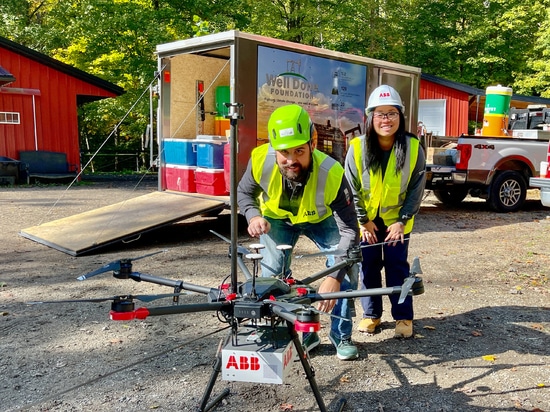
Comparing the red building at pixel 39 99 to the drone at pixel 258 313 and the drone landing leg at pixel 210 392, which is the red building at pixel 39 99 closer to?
the drone landing leg at pixel 210 392

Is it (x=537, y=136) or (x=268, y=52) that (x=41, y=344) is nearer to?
(x=268, y=52)

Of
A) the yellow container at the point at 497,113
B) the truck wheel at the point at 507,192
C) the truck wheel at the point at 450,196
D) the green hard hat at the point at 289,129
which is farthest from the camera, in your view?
the truck wheel at the point at 450,196

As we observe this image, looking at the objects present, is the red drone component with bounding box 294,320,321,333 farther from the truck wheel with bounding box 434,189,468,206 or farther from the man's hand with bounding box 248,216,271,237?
the truck wheel with bounding box 434,189,468,206

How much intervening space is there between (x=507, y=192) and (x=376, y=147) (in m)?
8.40

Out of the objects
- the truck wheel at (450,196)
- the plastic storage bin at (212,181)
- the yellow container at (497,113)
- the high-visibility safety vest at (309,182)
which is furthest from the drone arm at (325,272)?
the truck wheel at (450,196)

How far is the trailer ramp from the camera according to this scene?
7363 millimetres

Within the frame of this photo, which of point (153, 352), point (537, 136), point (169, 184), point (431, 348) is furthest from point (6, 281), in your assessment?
point (537, 136)

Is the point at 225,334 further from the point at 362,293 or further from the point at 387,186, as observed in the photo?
the point at 362,293

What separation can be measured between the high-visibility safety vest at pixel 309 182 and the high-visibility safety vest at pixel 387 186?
72 centimetres

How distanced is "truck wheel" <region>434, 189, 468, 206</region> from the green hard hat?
1069 cm

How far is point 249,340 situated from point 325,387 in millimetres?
1167

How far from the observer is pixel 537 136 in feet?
38.0

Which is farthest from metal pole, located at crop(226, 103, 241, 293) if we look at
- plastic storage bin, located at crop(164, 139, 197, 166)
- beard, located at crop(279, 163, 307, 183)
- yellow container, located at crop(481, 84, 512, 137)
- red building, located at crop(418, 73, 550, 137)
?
red building, located at crop(418, 73, 550, 137)

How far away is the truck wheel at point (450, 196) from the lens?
12922 millimetres
